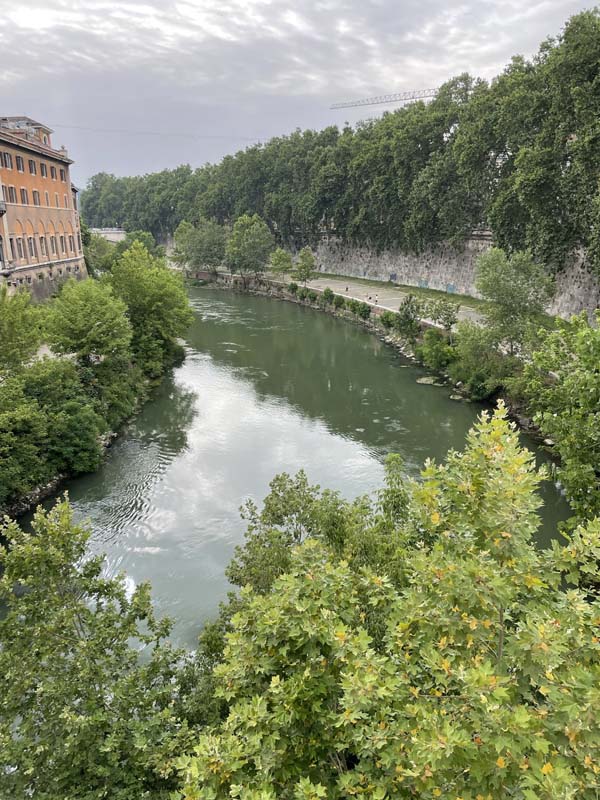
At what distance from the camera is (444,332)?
112 feet

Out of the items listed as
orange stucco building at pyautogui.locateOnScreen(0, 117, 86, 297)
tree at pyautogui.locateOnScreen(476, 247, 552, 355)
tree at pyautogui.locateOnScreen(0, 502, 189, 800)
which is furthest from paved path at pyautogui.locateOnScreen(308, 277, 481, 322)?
tree at pyautogui.locateOnScreen(0, 502, 189, 800)

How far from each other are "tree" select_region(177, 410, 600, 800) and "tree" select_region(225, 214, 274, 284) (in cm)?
6059

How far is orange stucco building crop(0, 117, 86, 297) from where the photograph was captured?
33.0 metres

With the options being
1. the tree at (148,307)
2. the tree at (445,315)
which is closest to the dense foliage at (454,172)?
the tree at (445,315)

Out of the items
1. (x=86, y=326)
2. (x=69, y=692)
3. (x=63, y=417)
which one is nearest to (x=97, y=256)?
(x=86, y=326)

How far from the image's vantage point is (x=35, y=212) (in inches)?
1462

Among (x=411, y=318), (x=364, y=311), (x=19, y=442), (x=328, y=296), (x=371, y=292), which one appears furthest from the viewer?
(x=371, y=292)

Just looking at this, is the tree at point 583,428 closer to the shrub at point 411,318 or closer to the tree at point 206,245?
the shrub at point 411,318

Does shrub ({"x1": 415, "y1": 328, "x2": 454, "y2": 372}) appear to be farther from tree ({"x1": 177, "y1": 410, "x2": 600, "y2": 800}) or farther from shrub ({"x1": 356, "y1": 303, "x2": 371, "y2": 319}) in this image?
tree ({"x1": 177, "y1": 410, "x2": 600, "y2": 800})

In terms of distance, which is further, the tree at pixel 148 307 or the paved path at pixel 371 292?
the paved path at pixel 371 292

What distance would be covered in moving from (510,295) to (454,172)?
24487 mm

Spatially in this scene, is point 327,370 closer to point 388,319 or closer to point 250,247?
point 388,319

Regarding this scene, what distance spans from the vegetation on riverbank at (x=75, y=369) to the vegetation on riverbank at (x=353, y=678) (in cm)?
1095

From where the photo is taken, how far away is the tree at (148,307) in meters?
30.5
